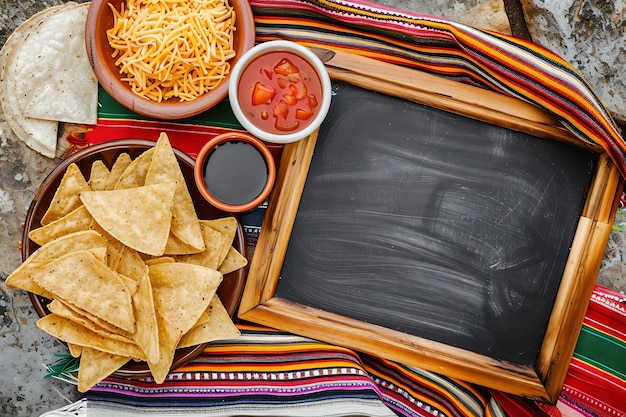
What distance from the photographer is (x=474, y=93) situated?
197cm

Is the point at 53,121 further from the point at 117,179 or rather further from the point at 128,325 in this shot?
the point at 128,325

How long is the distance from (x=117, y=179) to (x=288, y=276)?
645 millimetres

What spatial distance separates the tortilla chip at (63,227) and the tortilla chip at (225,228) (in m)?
0.37

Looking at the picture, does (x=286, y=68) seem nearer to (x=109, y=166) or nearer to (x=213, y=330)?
(x=109, y=166)

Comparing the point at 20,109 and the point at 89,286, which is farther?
the point at 20,109

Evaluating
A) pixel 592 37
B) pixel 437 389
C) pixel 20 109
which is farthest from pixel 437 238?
pixel 20 109

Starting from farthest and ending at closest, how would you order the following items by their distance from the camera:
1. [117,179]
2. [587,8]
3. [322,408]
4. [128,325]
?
[587,8], [322,408], [117,179], [128,325]

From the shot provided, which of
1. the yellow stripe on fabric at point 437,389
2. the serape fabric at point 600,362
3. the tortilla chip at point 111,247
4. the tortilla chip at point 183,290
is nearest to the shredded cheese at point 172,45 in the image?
the tortilla chip at point 111,247

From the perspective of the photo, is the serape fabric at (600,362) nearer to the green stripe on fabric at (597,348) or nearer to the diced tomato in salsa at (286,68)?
the green stripe on fabric at (597,348)

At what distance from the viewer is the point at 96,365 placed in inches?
74.6

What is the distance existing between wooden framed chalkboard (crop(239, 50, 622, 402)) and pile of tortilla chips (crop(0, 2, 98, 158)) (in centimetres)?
77

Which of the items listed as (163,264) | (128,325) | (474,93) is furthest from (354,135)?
(128,325)

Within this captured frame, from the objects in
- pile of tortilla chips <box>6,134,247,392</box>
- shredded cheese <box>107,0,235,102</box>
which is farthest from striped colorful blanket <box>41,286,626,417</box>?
shredded cheese <box>107,0,235,102</box>

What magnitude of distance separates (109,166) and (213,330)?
0.64 m
